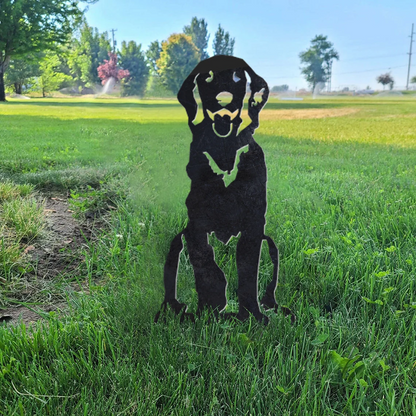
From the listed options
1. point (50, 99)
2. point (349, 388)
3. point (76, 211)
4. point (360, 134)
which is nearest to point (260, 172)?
point (349, 388)

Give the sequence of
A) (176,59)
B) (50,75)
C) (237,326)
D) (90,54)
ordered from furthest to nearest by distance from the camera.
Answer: (50,75) → (90,54) → (176,59) → (237,326)

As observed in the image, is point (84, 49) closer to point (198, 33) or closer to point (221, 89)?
point (198, 33)

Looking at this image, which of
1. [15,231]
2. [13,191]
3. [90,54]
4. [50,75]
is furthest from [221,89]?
[50,75]

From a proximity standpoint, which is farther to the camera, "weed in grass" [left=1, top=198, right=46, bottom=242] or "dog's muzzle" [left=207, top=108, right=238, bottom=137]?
"weed in grass" [left=1, top=198, right=46, bottom=242]

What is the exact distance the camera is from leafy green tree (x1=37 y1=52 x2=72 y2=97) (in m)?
8.95

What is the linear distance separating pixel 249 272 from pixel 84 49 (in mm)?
6653

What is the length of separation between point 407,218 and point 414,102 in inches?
432

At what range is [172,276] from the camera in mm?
1368

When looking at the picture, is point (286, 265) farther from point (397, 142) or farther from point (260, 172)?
point (397, 142)

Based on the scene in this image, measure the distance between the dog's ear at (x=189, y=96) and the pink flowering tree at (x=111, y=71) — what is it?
15.4ft

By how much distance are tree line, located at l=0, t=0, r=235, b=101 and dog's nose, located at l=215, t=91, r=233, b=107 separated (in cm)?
265

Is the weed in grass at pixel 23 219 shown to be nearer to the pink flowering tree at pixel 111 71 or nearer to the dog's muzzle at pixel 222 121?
the dog's muzzle at pixel 222 121

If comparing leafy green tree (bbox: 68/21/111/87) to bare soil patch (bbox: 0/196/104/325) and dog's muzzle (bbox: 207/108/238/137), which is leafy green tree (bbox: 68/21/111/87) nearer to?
bare soil patch (bbox: 0/196/104/325)

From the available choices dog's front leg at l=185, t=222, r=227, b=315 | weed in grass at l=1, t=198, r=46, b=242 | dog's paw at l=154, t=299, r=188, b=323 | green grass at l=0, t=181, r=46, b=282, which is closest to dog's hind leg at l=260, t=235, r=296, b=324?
dog's front leg at l=185, t=222, r=227, b=315
